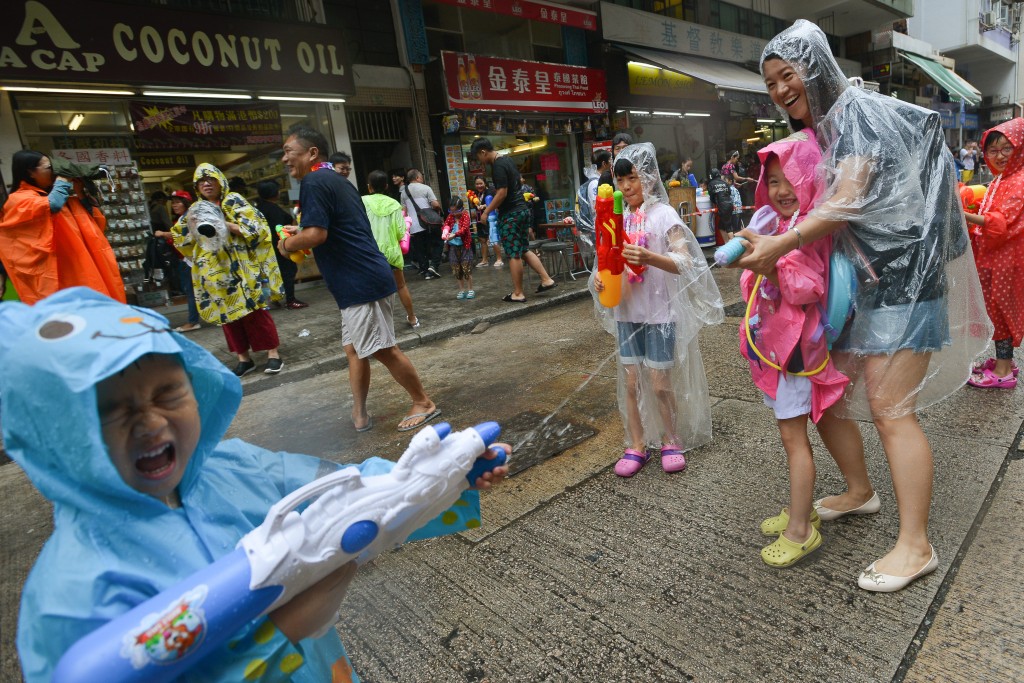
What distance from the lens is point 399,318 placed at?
709 centimetres

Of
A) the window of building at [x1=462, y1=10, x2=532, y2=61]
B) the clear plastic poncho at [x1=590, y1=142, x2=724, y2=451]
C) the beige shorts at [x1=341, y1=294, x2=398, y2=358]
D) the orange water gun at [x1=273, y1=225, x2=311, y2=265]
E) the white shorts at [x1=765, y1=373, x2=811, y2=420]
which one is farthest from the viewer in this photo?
the window of building at [x1=462, y1=10, x2=532, y2=61]

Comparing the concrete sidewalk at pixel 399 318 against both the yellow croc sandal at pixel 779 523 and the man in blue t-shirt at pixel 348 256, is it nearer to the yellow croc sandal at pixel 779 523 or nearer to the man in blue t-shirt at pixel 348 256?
the man in blue t-shirt at pixel 348 256

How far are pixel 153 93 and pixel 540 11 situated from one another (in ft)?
24.3

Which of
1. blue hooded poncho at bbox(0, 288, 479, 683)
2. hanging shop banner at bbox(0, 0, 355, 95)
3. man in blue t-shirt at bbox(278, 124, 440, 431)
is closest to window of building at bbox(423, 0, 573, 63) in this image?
hanging shop banner at bbox(0, 0, 355, 95)

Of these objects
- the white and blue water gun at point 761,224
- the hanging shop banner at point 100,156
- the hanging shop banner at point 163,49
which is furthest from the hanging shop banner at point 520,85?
the white and blue water gun at point 761,224

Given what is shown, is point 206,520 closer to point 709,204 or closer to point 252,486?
point 252,486

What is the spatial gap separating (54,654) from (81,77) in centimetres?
834

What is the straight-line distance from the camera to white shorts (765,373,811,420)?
6.79ft

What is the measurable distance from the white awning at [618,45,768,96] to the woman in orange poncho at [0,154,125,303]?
11933 mm

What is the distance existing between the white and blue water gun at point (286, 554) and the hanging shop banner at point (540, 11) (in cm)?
1064

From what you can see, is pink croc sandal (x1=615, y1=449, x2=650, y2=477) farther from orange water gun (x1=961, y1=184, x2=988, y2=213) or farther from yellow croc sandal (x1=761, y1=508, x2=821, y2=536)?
orange water gun (x1=961, y1=184, x2=988, y2=213)

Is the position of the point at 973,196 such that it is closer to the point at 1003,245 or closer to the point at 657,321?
the point at 1003,245

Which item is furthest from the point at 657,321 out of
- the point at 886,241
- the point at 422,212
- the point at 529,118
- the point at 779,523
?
the point at 529,118

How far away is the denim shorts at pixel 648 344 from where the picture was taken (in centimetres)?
293
